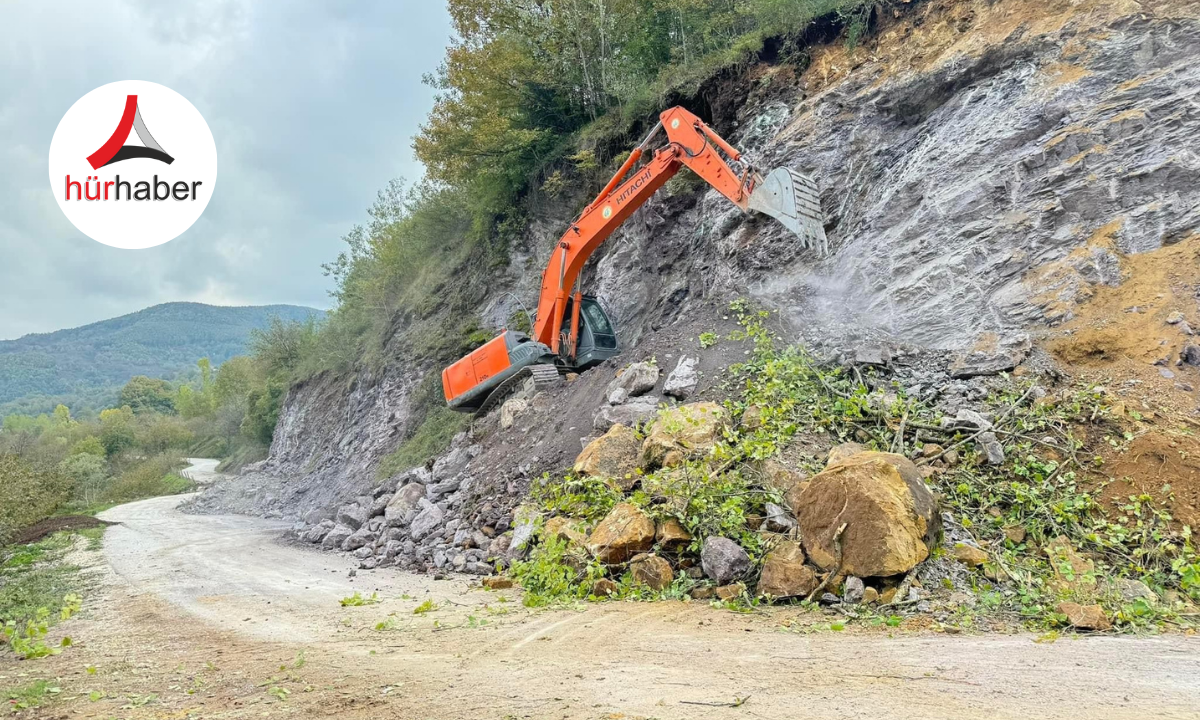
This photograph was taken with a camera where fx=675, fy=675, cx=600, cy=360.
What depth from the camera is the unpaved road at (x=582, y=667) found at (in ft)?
10.0

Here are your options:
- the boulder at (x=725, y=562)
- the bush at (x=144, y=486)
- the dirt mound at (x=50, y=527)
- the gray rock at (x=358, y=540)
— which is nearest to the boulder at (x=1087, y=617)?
the boulder at (x=725, y=562)

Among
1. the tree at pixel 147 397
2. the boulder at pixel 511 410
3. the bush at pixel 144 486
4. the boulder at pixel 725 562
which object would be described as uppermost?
the tree at pixel 147 397

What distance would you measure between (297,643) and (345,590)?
242 centimetres

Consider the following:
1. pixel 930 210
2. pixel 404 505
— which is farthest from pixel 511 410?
pixel 930 210

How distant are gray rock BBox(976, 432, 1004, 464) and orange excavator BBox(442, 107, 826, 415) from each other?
4.24 m

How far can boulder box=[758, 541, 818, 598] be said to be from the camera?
520cm

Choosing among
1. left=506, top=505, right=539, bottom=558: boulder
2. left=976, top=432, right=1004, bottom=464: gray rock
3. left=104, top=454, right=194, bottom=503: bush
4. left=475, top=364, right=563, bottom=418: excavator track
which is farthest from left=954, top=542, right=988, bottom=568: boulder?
left=104, top=454, right=194, bottom=503: bush

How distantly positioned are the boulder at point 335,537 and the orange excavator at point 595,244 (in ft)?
13.5

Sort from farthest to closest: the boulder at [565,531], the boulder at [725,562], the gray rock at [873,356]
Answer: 1. the gray rock at [873,356]
2. the boulder at [565,531]
3. the boulder at [725,562]

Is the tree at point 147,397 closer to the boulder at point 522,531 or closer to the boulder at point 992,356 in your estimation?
the boulder at point 522,531

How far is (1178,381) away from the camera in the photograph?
6676 millimetres

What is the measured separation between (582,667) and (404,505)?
7.35 meters

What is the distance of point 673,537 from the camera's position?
6.19 meters

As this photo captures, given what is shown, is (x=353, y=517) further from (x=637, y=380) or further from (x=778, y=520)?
(x=778, y=520)
